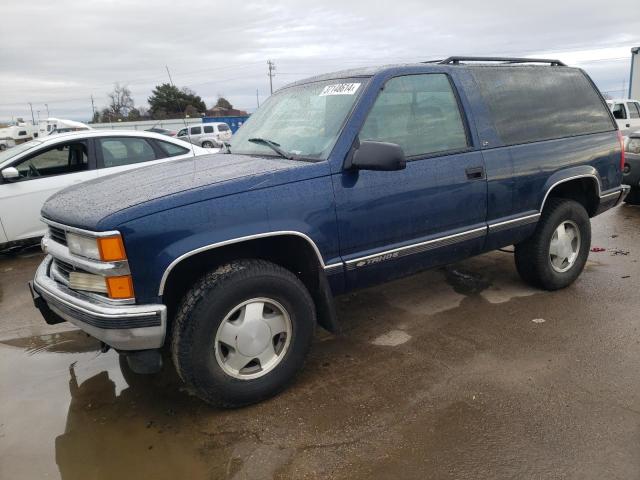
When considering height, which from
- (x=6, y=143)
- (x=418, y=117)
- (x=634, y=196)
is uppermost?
(x=6, y=143)

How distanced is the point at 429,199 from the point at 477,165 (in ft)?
1.74

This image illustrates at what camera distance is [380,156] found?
2.84 metres

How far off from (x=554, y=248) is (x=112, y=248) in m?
3.63

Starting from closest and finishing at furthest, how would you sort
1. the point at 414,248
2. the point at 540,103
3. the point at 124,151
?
the point at 414,248, the point at 540,103, the point at 124,151

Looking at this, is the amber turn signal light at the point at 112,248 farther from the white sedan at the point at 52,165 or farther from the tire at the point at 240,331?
the white sedan at the point at 52,165

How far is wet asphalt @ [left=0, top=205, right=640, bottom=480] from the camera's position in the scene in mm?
2422

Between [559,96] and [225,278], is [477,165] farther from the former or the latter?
[225,278]

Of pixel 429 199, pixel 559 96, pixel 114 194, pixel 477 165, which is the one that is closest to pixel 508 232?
pixel 477 165

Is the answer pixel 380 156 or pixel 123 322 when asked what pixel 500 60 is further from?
pixel 123 322

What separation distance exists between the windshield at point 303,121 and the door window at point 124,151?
3181mm

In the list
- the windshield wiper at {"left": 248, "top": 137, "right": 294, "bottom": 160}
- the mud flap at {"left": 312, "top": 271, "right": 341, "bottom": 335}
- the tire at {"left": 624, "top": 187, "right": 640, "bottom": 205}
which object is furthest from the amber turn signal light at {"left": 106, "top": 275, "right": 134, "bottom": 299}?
the tire at {"left": 624, "top": 187, "right": 640, "bottom": 205}

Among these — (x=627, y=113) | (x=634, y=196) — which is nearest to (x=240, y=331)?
(x=634, y=196)

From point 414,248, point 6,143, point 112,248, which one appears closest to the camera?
point 112,248

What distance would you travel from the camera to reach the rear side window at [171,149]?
6.90 meters
